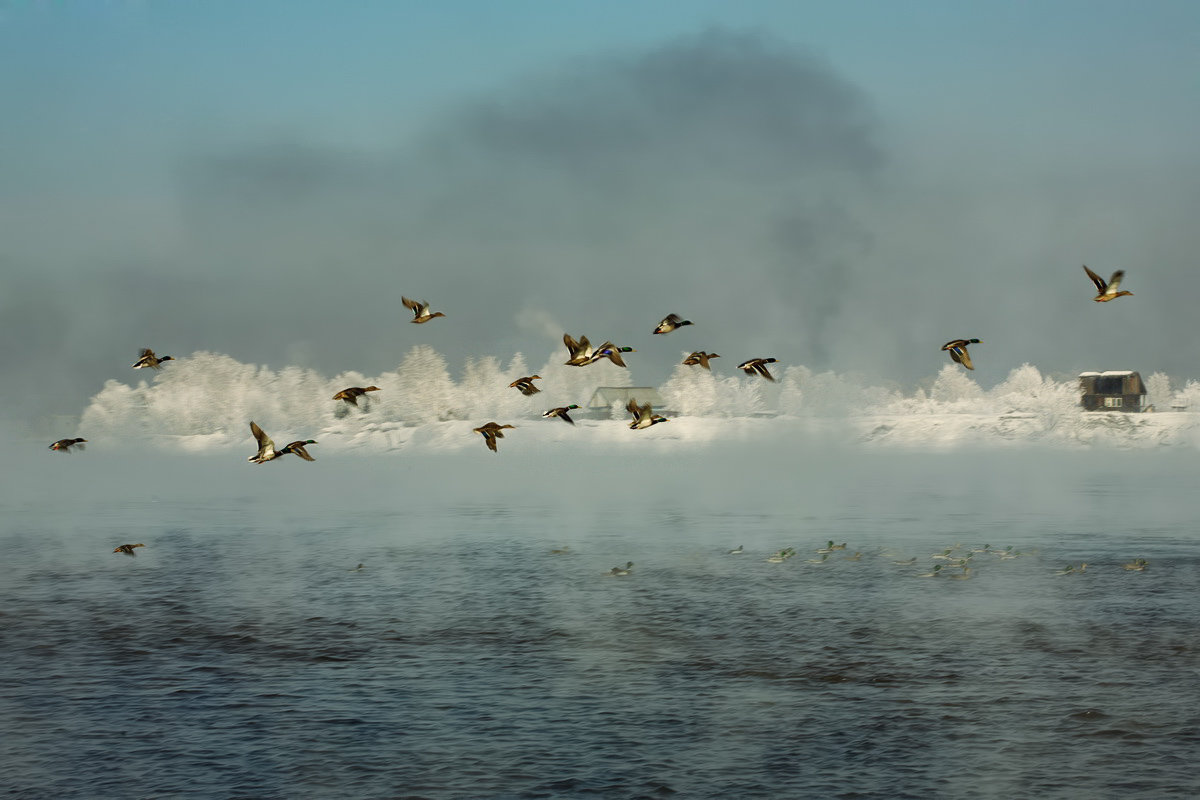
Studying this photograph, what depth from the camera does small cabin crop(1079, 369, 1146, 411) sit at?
176 metres

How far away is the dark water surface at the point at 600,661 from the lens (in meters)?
22.2

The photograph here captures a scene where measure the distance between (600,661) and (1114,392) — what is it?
163512 mm

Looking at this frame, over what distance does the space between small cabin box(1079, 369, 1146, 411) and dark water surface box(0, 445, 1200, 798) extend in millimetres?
121184

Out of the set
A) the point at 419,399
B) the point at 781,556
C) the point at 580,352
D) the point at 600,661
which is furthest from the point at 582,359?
the point at 419,399

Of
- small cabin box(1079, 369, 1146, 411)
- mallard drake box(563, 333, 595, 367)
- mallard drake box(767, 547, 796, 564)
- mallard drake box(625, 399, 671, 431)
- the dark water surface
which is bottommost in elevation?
the dark water surface

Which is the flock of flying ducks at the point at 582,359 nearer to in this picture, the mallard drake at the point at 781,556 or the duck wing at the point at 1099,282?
the duck wing at the point at 1099,282

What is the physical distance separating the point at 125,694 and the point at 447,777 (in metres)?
9.42

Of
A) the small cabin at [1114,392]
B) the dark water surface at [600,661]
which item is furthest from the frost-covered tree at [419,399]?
the dark water surface at [600,661]

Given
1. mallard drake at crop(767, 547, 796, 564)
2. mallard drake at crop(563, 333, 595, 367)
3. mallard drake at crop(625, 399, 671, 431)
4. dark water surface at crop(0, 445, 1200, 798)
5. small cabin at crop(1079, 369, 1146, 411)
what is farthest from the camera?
small cabin at crop(1079, 369, 1146, 411)

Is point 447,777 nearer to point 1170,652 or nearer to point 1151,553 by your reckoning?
point 1170,652

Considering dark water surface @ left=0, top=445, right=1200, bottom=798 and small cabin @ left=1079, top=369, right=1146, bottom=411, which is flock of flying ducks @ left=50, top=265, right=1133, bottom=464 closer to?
dark water surface @ left=0, top=445, right=1200, bottom=798

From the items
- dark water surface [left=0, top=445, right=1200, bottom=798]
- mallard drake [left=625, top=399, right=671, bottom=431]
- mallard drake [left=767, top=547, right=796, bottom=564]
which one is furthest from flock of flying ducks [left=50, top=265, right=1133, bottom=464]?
mallard drake [left=767, top=547, right=796, bottom=564]

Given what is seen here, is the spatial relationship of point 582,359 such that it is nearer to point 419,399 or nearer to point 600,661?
point 600,661

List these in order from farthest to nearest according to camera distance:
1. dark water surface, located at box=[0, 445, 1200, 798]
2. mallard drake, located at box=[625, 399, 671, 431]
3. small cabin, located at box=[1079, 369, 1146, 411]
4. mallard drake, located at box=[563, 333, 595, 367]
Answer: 1. small cabin, located at box=[1079, 369, 1146, 411]
2. mallard drake, located at box=[625, 399, 671, 431]
3. mallard drake, located at box=[563, 333, 595, 367]
4. dark water surface, located at box=[0, 445, 1200, 798]
